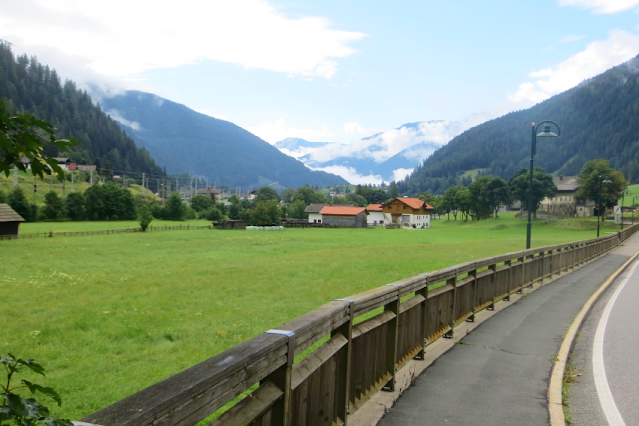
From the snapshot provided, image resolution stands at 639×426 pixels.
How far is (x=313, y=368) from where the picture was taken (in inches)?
166

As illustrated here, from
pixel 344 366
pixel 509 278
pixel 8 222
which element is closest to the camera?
pixel 344 366

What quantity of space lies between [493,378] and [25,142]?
24.6 feet

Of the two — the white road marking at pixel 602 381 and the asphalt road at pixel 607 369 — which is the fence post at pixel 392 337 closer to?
the asphalt road at pixel 607 369

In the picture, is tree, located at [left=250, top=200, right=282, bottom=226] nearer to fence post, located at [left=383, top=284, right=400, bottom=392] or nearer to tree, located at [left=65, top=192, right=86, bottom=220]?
tree, located at [left=65, top=192, right=86, bottom=220]

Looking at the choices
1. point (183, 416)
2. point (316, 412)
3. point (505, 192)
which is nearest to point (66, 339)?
point (316, 412)

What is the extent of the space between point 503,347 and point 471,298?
1624 millimetres

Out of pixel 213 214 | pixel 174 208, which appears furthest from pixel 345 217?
→ pixel 174 208

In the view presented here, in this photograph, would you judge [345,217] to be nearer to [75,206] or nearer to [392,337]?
[75,206]

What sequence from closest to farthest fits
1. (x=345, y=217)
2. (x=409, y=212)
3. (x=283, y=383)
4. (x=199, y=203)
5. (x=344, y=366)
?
(x=283, y=383), (x=344, y=366), (x=345, y=217), (x=409, y=212), (x=199, y=203)

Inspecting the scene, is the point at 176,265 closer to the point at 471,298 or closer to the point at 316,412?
the point at 471,298

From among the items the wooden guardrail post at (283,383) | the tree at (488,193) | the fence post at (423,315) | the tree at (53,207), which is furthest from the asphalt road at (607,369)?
the tree at (53,207)

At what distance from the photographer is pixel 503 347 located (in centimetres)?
953

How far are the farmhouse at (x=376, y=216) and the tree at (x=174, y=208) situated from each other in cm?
5176

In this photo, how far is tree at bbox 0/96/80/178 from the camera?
224 centimetres
